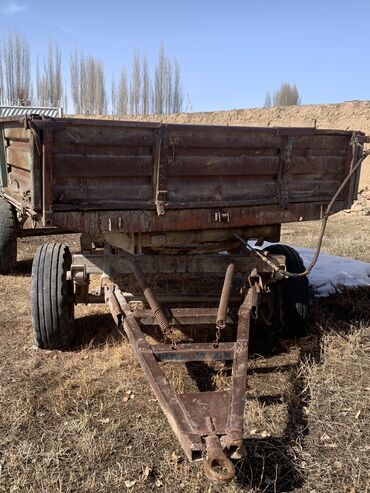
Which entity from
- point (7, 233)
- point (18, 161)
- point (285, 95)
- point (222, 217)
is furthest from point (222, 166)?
point (285, 95)

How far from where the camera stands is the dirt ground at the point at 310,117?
57.0ft

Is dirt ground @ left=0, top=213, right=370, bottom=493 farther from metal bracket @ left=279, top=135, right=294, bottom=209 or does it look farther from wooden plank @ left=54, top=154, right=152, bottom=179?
wooden plank @ left=54, top=154, right=152, bottom=179

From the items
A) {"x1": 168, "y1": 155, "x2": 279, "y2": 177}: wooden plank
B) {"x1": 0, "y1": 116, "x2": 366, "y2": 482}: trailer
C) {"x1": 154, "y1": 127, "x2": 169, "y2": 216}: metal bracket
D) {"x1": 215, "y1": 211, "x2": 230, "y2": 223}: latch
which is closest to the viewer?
{"x1": 0, "y1": 116, "x2": 366, "y2": 482}: trailer

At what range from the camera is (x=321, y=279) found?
21.1 feet

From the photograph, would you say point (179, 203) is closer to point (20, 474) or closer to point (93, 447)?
point (93, 447)

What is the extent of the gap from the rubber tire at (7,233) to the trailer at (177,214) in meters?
1.74

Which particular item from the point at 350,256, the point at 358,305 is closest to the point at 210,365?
the point at 358,305

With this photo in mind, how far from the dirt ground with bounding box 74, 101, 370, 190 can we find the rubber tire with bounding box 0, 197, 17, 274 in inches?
515

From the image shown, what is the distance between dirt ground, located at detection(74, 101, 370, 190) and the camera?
17375mm

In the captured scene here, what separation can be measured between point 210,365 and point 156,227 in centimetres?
123

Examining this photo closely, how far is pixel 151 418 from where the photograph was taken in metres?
3.29

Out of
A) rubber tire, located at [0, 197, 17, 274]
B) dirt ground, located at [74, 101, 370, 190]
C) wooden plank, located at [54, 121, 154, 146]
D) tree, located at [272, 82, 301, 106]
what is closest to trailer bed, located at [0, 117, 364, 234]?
wooden plank, located at [54, 121, 154, 146]

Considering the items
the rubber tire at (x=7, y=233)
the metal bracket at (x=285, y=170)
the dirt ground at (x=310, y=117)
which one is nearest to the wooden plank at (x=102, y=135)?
the metal bracket at (x=285, y=170)

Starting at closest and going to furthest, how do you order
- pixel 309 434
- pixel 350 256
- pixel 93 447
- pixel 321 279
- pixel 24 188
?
pixel 93 447 → pixel 309 434 → pixel 24 188 → pixel 321 279 → pixel 350 256
